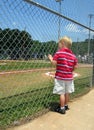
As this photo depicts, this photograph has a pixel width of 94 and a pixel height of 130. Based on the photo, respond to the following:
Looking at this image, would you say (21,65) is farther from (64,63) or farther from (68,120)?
(68,120)

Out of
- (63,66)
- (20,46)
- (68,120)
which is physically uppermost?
(20,46)

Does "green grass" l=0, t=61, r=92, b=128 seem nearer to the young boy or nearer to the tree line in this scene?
the tree line

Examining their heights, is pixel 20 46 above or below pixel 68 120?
above

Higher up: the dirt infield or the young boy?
the young boy

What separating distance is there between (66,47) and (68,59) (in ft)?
0.71

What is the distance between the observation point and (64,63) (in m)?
5.57

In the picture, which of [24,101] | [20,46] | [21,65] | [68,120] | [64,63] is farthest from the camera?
[24,101]

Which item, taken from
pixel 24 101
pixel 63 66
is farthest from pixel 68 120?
pixel 24 101

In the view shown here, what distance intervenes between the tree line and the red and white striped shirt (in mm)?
337

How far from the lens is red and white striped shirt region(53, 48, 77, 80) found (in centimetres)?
557

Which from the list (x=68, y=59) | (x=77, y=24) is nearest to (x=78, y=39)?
(x=77, y=24)

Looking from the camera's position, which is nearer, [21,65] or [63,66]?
[21,65]

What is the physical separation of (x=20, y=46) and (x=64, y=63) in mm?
984

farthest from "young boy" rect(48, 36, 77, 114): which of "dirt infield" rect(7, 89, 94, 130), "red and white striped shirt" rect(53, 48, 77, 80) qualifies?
"dirt infield" rect(7, 89, 94, 130)
